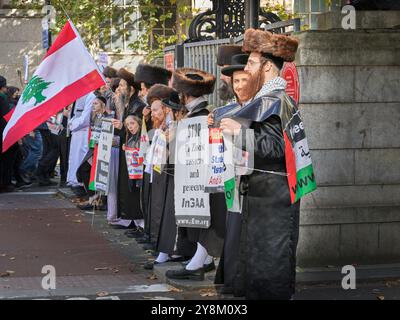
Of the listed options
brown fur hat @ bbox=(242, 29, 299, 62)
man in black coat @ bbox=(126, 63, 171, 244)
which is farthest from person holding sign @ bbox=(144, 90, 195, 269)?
brown fur hat @ bbox=(242, 29, 299, 62)

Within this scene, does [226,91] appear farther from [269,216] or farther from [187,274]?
[269,216]

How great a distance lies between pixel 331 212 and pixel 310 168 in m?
3.04

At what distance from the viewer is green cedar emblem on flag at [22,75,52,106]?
10.1 metres

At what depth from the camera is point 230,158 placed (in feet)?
23.2

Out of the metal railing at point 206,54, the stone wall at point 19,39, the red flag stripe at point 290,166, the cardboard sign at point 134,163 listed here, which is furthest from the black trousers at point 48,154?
the red flag stripe at point 290,166

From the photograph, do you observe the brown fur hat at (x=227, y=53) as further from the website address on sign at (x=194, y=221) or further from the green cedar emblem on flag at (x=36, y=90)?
the green cedar emblem on flag at (x=36, y=90)

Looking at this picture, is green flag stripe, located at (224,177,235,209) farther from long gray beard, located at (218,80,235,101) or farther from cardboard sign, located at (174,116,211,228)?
long gray beard, located at (218,80,235,101)

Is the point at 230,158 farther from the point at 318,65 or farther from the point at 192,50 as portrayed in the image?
the point at 192,50

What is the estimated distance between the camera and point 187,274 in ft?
30.8

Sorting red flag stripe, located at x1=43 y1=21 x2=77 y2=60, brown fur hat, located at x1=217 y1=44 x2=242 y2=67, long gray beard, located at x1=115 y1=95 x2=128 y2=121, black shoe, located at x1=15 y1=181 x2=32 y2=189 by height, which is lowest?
black shoe, located at x1=15 y1=181 x2=32 y2=189

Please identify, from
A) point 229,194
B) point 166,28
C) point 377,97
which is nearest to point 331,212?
point 377,97

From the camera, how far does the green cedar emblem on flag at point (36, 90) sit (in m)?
10.1

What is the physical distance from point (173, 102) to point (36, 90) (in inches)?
56.0
